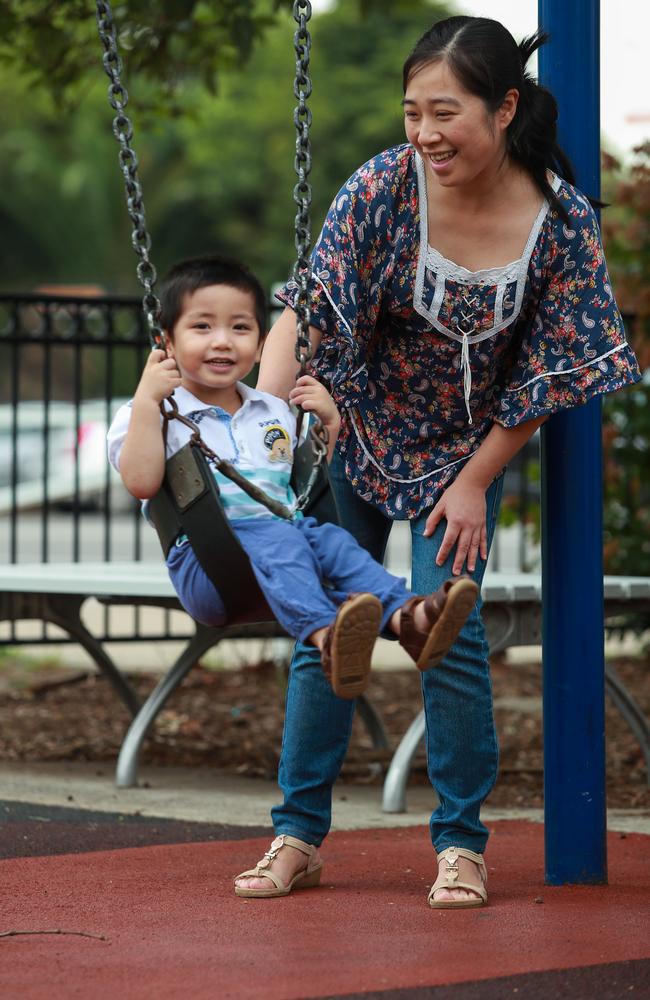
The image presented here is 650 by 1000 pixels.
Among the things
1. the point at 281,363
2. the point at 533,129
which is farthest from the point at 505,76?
the point at 281,363

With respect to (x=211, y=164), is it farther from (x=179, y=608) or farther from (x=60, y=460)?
(x=179, y=608)

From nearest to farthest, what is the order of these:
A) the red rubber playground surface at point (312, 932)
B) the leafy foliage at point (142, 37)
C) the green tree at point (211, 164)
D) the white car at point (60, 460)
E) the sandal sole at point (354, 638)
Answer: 1. the red rubber playground surface at point (312, 932)
2. the sandal sole at point (354, 638)
3. the leafy foliage at point (142, 37)
4. the white car at point (60, 460)
5. the green tree at point (211, 164)

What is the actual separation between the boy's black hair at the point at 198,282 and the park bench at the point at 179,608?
1.66 m

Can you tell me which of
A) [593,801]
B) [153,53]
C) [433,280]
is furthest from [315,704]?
[153,53]

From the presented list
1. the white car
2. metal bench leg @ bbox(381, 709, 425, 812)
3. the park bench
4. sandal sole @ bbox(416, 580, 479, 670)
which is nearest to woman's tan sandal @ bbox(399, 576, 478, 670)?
sandal sole @ bbox(416, 580, 479, 670)

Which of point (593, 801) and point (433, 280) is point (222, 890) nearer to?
point (593, 801)

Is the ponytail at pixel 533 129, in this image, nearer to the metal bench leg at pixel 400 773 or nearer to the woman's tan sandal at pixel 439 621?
the woman's tan sandal at pixel 439 621

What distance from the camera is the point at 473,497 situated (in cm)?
364

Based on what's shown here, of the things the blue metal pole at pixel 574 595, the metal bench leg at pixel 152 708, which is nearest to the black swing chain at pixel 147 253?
the blue metal pole at pixel 574 595

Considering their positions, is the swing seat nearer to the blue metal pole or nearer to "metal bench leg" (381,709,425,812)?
the blue metal pole

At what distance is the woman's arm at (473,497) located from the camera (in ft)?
11.8

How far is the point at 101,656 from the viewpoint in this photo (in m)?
6.19

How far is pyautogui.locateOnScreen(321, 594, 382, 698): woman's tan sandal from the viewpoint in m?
3.06

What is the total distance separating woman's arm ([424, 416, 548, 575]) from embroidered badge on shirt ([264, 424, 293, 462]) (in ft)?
1.24
